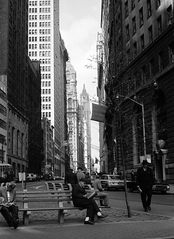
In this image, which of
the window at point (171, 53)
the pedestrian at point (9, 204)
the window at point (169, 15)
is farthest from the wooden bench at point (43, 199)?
the window at point (169, 15)

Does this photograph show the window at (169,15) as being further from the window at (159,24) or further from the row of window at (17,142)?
the row of window at (17,142)

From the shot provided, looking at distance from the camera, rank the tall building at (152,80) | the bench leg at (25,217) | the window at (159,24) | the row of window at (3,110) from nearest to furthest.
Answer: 1. the bench leg at (25,217)
2. the tall building at (152,80)
3. the window at (159,24)
4. the row of window at (3,110)

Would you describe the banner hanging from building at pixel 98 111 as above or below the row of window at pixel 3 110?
below

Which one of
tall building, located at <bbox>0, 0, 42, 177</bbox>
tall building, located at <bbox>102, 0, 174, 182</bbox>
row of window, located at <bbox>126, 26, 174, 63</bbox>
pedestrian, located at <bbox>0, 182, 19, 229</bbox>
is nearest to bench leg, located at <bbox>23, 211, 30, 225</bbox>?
pedestrian, located at <bbox>0, 182, 19, 229</bbox>

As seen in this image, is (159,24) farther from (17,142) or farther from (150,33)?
(17,142)

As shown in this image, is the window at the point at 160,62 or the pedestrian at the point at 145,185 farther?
the window at the point at 160,62

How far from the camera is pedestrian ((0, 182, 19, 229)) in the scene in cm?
1149

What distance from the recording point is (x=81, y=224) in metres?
12.1

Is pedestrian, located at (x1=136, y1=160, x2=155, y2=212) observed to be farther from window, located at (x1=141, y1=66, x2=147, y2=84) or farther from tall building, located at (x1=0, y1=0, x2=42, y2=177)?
tall building, located at (x1=0, y1=0, x2=42, y2=177)

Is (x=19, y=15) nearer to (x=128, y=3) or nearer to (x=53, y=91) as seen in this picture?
(x=53, y=91)

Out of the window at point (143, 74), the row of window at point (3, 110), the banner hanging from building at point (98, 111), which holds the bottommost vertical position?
the banner hanging from building at point (98, 111)

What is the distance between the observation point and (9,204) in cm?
1162

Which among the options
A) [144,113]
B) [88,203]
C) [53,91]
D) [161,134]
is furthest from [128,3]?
[53,91]

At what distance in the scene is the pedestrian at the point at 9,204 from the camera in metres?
11.5
